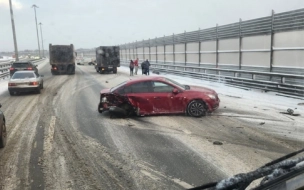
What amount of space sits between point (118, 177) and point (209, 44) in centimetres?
2022

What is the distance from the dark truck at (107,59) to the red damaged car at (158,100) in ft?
81.4

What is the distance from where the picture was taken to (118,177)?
5.16 metres

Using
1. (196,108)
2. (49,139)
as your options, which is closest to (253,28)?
(196,108)

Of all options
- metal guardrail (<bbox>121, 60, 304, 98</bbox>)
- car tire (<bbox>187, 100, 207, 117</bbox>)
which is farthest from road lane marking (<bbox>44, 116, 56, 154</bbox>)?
metal guardrail (<bbox>121, 60, 304, 98</bbox>)

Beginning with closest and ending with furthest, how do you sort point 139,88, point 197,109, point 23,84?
1. point 197,109
2. point 139,88
3. point 23,84

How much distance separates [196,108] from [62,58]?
89.7ft

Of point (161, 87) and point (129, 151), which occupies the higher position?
point (161, 87)

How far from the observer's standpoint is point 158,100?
10.3 meters

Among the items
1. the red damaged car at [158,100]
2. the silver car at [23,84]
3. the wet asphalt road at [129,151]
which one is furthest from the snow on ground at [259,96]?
the silver car at [23,84]

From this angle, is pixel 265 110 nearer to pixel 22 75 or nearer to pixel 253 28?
pixel 253 28

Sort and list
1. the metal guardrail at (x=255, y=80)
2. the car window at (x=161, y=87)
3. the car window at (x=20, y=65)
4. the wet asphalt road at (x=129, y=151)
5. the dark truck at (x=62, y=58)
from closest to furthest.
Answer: the wet asphalt road at (x=129, y=151)
the car window at (x=161, y=87)
the metal guardrail at (x=255, y=80)
the car window at (x=20, y=65)
the dark truck at (x=62, y=58)

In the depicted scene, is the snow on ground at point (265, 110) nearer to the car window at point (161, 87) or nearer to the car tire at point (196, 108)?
the car tire at point (196, 108)

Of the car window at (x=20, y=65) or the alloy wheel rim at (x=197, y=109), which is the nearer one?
the alloy wheel rim at (x=197, y=109)

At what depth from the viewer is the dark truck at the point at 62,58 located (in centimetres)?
3384
